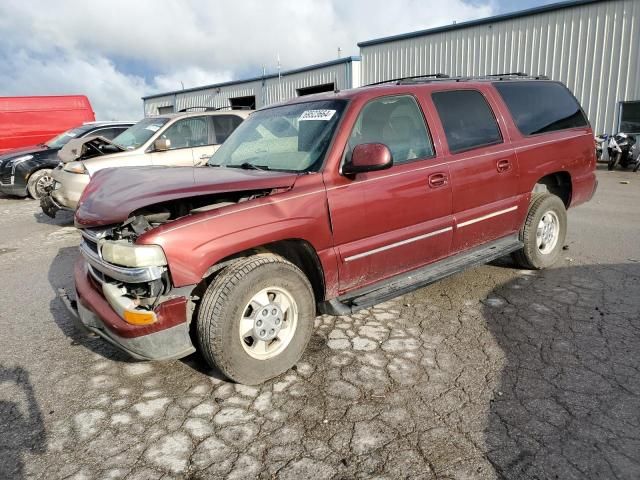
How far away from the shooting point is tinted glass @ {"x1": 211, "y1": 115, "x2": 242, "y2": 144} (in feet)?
27.5

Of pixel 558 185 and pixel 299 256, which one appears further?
pixel 558 185

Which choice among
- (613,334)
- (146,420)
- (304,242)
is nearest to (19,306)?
(146,420)

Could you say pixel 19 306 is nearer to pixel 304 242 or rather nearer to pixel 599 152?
pixel 304 242

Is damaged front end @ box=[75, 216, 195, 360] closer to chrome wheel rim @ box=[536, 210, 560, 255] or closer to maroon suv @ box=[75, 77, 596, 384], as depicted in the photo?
maroon suv @ box=[75, 77, 596, 384]

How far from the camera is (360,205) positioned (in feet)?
10.7

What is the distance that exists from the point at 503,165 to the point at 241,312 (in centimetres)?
277

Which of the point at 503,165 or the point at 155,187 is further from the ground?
the point at 155,187

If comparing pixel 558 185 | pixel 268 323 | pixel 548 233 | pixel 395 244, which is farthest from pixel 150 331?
pixel 558 185

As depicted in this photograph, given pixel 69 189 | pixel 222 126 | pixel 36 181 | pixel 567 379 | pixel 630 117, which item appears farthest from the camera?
pixel 630 117

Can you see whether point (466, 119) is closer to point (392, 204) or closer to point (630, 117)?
point (392, 204)

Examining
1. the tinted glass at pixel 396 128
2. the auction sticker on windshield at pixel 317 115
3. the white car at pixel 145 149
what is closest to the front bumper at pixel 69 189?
the white car at pixel 145 149

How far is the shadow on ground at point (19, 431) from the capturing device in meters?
2.35

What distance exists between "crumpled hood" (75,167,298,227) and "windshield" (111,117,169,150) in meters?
4.61

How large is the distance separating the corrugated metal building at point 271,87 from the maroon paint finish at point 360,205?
1325 cm
